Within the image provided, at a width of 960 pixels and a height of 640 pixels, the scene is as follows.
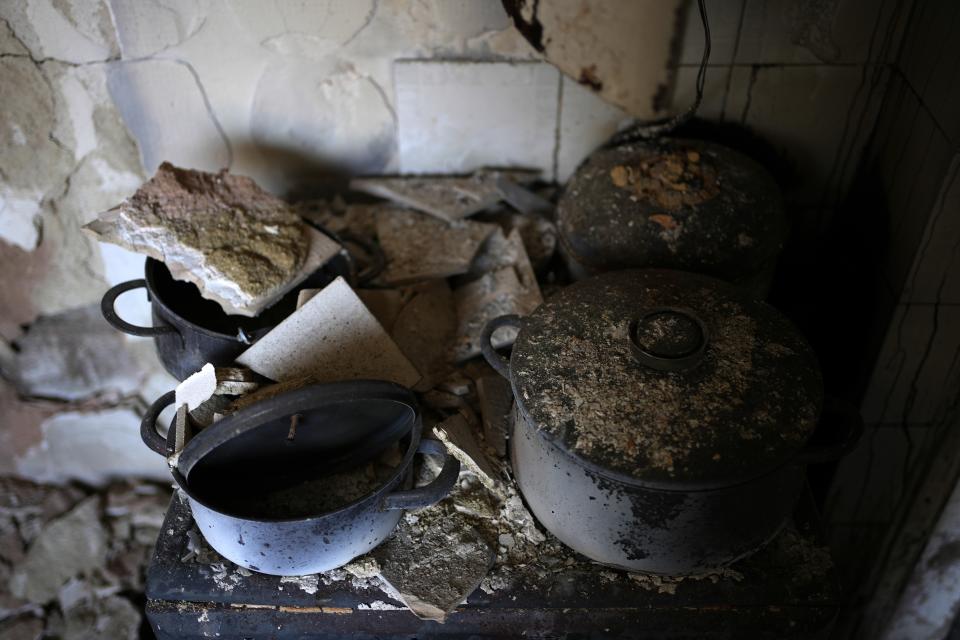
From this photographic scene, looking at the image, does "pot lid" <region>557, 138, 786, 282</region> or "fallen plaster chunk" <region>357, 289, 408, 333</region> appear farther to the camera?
"fallen plaster chunk" <region>357, 289, 408, 333</region>

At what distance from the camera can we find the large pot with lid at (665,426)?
1429mm

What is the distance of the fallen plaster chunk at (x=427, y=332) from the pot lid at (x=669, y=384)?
35 centimetres

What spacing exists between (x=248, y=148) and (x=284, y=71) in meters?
0.26

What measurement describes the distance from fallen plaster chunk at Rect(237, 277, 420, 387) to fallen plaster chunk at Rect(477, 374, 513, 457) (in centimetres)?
16

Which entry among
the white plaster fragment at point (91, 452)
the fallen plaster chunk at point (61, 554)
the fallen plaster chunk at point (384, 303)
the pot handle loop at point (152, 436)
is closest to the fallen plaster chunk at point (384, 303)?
the fallen plaster chunk at point (384, 303)

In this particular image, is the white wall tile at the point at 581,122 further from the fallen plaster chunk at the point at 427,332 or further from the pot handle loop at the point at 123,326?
the pot handle loop at the point at 123,326

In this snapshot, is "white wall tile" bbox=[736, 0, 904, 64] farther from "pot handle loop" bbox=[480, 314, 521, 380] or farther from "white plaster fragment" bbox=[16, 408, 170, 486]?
"white plaster fragment" bbox=[16, 408, 170, 486]

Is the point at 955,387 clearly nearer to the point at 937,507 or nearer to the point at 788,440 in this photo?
the point at 937,507

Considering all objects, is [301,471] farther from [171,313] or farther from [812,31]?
[812,31]

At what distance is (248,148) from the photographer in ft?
7.64

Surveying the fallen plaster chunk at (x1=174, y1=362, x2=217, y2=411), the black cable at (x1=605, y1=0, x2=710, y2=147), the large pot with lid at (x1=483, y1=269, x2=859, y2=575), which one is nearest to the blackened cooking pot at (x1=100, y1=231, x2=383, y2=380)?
the fallen plaster chunk at (x1=174, y1=362, x2=217, y2=411)

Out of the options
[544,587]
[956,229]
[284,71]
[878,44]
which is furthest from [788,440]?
[284,71]

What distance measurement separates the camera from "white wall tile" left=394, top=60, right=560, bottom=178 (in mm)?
2191

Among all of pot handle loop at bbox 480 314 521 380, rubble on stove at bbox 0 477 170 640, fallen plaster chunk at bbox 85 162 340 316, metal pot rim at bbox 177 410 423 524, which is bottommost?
rubble on stove at bbox 0 477 170 640
